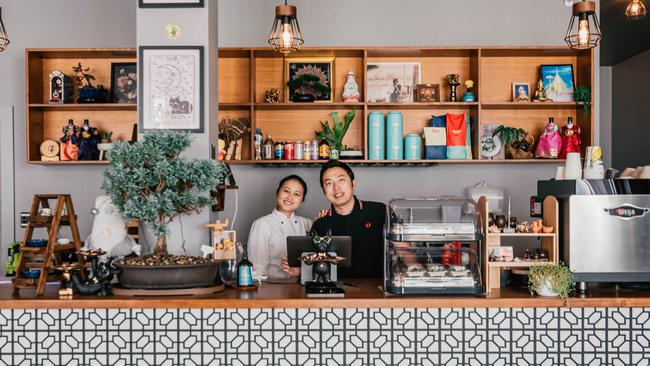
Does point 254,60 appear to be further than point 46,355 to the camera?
Yes

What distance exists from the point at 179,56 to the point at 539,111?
3.01 metres

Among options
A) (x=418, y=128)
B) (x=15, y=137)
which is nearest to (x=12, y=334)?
(x=15, y=137)

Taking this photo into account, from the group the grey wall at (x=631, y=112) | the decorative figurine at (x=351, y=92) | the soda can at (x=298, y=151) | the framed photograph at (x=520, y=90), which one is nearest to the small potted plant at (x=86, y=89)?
the soda can at (x=298, y=151)

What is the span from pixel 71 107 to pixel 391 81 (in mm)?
2525

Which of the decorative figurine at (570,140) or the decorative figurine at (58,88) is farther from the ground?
the decorative figurine at (58,88)

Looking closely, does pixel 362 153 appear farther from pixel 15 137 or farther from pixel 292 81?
pixel 15 137

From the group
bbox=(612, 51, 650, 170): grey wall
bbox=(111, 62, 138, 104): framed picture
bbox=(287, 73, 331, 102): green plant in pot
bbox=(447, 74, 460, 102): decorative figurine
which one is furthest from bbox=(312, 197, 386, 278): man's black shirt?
bbox=(612, 51, 650, 170): grey wall

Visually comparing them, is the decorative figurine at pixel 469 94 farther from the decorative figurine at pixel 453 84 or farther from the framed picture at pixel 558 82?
the framed picture at pixel 558 82

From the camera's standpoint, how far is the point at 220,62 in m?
5.13

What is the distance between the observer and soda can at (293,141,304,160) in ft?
16.2

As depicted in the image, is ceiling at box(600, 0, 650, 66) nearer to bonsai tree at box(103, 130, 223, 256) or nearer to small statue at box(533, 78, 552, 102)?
small statue at box(533, 78, 552, 102)

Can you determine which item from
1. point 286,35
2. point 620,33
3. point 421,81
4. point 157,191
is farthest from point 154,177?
point 620,33

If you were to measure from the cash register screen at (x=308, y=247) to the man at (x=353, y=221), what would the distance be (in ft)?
1.92

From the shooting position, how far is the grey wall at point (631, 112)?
806cm
